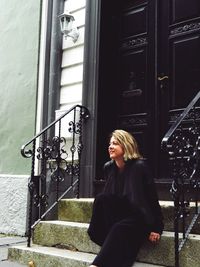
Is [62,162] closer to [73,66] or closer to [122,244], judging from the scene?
[73,66]

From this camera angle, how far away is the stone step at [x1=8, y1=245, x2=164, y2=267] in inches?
163

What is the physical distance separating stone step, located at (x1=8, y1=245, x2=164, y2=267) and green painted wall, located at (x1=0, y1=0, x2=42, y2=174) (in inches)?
82.9

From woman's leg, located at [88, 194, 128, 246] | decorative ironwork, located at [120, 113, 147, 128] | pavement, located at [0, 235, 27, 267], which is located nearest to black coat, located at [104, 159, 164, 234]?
woman's leg, located at [88, 194, 128, 246]

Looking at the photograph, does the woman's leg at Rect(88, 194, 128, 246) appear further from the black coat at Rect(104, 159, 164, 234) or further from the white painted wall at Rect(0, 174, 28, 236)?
the white painted wall at Rect(0, 174, 28, 236)

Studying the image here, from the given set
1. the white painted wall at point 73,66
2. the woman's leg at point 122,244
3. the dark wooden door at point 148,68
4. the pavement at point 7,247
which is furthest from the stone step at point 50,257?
the white painted wall at point 73,66

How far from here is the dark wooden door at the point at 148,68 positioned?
5473mm

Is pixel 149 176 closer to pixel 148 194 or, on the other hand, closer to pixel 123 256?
pixel 148 194

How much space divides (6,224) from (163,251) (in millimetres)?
3527

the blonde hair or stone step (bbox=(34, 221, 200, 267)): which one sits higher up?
the blonde hair

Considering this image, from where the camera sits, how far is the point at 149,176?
407 cm

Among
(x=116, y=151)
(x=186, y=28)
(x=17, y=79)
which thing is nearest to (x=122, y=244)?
(x=116, y=151)

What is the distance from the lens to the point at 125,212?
13.0ft

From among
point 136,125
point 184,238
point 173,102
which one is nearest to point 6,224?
point 136,125

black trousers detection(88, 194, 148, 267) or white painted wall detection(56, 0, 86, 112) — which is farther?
white painted wall detection(56, 0, 86, 112)
